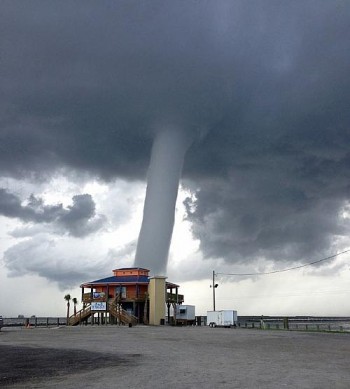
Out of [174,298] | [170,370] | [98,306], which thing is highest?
[174,298]

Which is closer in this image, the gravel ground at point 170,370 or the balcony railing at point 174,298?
the gravel ground at point 170,370

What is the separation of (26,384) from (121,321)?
5980 centimetres

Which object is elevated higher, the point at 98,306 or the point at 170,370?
the point at 98,306

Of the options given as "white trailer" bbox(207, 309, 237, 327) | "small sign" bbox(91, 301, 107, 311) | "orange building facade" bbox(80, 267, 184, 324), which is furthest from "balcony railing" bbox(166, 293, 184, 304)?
"small sign" bbox(91, 301, 107, 311)

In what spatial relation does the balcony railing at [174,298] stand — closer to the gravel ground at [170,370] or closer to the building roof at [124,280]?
the building roof at [124,280]

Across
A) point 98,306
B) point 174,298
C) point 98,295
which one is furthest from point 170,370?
point 174,298

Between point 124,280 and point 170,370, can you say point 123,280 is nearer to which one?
point 124,280

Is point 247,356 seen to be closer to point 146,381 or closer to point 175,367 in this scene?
point 175,367

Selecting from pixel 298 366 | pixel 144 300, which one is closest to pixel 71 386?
pixel 298 366

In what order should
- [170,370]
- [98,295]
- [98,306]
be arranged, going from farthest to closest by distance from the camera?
[98,295] < [98,306] < [170,370]

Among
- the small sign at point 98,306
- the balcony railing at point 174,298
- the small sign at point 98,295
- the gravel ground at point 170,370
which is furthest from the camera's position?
the balcony railing at point 174,298

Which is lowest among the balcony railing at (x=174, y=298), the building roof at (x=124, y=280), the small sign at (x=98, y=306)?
the small sign at (x=98, y=306)

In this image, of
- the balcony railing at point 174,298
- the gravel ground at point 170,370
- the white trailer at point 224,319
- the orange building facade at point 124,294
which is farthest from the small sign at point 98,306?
the gravel ground at point 170,370

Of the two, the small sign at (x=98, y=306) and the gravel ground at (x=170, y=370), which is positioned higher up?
the small sign at (x=98, y=306)
